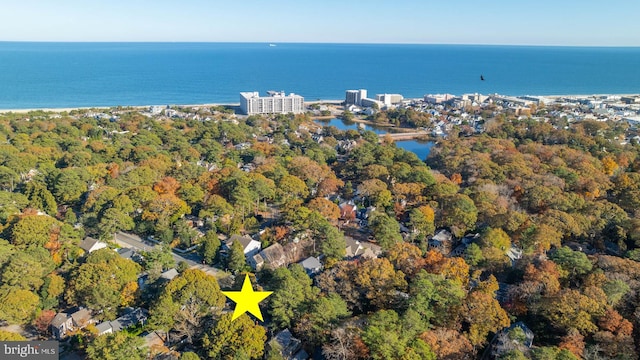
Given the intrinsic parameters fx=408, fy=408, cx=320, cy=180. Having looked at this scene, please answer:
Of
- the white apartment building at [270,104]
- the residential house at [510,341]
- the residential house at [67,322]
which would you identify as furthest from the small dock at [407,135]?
the residential house at [67,322]

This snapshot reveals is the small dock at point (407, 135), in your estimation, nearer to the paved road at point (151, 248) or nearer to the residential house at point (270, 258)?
the residential house at point (270, 258)

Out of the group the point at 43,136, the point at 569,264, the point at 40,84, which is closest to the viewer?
the point at 569,264

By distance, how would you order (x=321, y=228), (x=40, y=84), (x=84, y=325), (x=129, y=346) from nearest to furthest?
(x=129, y=346)
(x=84, y=325)
(x=321, y=228)
(x=40, y=84)

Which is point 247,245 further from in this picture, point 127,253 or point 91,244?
point 91,244

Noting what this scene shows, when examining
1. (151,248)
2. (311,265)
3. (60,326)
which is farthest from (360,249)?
(60,326)

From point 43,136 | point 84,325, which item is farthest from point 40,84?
point 84,325

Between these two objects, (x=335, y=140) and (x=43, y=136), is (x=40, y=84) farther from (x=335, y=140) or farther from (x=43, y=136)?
(x=335, y=140)
